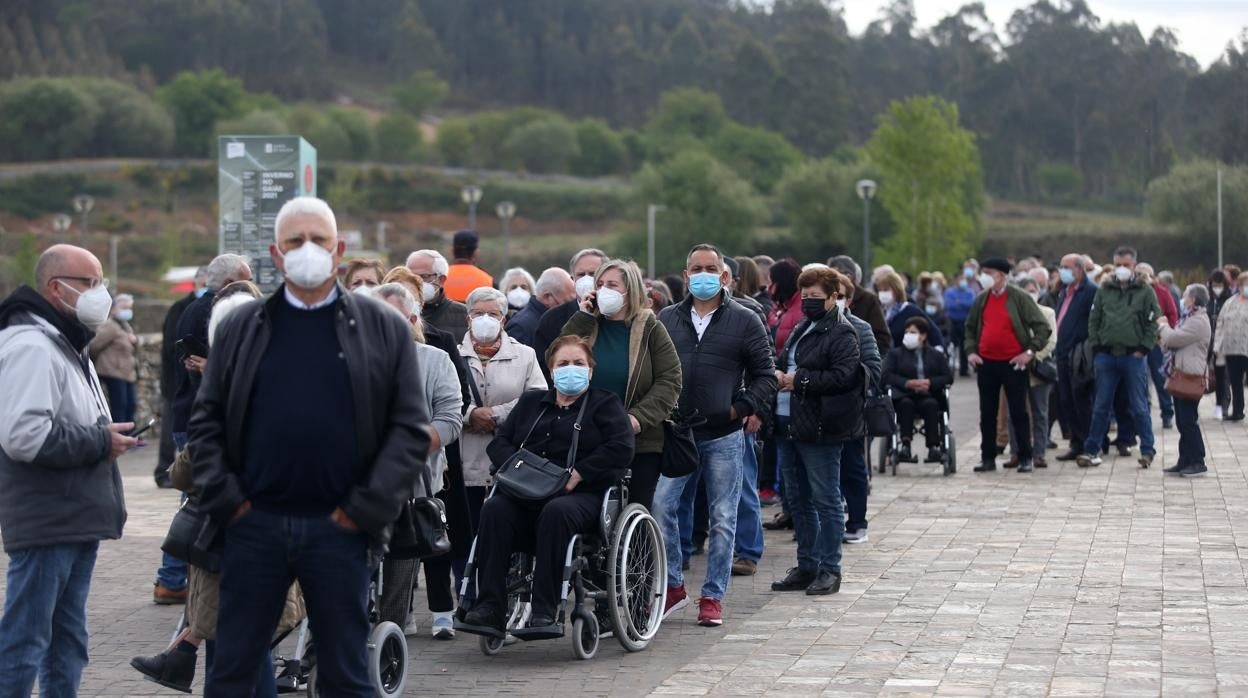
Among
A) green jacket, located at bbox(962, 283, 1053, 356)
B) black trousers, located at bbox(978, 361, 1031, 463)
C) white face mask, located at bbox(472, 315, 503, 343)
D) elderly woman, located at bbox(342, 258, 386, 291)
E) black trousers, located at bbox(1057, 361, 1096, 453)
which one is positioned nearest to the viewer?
elderly woman, located at bbox(342, 258, 386, 291)

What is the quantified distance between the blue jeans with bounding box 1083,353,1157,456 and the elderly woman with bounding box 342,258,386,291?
29.8 ft

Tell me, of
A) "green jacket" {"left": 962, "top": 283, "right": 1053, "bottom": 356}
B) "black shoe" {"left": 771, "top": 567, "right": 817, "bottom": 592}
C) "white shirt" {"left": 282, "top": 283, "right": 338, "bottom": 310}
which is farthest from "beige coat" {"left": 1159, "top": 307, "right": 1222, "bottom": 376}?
"white shirt" {"left": 282, "top": 283, "right": 338, "bottom": 310}

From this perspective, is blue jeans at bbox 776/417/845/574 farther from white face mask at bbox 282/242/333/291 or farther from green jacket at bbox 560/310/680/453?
white face mask at bbox 282/242/333/291

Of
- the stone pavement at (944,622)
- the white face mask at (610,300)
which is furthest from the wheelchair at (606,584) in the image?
the white face mask at (610,300)

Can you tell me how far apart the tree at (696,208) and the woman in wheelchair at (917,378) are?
90.5m

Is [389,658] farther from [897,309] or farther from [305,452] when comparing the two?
[897,309]

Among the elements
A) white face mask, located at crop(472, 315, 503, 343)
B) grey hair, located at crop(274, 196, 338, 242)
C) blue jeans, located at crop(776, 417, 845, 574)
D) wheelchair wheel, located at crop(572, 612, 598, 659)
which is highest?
grey hair, located at crop(274, 196, 338, 242)

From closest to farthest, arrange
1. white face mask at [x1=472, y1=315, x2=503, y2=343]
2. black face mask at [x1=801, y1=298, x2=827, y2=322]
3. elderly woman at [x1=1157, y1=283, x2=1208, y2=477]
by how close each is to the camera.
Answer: white face mask at [x1=472, y1=315, x2=503, y2=343] < black face mask at [x1=801, y1=298, x2=827, y2=322] < elderly woman at [x1=1157, y1=283, x2=1208, y2=477]

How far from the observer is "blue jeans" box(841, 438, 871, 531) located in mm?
11766

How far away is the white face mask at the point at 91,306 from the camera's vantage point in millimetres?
6293

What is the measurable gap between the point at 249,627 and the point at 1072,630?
485cm

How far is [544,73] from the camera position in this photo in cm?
19862

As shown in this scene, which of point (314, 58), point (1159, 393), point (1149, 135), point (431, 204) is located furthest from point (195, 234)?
point (1159, 393)

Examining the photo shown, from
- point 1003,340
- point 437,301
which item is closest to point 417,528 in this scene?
point 437,301
